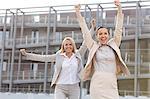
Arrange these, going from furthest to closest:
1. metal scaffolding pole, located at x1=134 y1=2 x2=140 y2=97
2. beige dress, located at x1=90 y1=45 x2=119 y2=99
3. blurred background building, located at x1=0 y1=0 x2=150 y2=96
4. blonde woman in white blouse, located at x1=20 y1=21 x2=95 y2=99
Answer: blurred background building, located at x1=0 y1=0 x2=150 y2=96 < metal scaffolding pole, located at x1=134 y1=2 x2=140 y2=97 < blonde woman in white blouse, located at x1=20 y1=21 x2=95 y2=99 < beige dress, located at x1=90 y1=45 x2=119 y2=99

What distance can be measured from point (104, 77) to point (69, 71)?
384 mm

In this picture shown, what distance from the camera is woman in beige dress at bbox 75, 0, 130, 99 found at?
1788 millimetres

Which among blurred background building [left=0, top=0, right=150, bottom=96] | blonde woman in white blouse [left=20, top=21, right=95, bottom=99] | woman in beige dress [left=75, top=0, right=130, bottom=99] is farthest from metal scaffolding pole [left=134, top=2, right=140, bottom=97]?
woman in beige dress [left=75, top=0, right=130, bottom=99]

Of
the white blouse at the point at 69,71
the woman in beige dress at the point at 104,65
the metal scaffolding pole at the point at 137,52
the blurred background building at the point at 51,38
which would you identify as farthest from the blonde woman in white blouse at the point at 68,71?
the metal scaffolding pole at the point at 137,52

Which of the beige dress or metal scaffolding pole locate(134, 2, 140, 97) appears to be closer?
the beige dress

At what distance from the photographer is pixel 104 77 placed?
1789mm

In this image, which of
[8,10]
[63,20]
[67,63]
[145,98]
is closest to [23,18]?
[8,10]

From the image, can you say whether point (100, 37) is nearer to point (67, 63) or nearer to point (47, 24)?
point (67, 63)

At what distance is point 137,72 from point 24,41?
2810mm

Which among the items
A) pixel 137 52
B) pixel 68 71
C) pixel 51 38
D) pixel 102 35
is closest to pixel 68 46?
pixel 68 71

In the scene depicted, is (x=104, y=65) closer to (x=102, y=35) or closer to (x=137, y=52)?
(x=102, y=35)

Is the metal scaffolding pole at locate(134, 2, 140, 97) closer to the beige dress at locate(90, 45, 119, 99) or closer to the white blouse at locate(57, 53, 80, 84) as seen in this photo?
the white blouse at locate(57, 53, 80, 84)

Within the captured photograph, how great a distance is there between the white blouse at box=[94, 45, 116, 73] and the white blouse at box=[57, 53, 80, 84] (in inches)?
12.5

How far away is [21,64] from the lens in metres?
7.95
